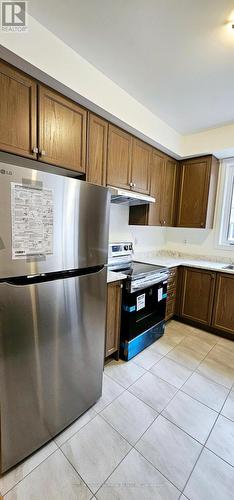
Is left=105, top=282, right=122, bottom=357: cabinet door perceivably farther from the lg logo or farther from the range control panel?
the lg logo

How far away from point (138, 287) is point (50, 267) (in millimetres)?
1106

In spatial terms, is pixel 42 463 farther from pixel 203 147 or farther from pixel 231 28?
pixel 203 147

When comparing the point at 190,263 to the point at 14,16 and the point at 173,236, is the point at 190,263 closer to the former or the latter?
the point at 173,236

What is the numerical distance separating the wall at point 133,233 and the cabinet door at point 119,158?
1.52ft

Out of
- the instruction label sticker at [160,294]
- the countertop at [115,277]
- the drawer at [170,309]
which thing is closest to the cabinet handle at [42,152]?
the countertop at [115,277]

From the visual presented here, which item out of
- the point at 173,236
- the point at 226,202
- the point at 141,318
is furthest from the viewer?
the point at 173,236

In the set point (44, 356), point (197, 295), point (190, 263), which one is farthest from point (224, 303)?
point (44, 356)

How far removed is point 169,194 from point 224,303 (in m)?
1.62

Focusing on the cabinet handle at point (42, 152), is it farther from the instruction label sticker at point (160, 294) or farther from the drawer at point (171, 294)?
the drawer at point (171, 294)

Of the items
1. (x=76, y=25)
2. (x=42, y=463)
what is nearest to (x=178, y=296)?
(x=42, y=463)

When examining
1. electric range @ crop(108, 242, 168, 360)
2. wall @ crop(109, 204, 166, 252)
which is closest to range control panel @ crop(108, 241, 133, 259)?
electric range @ crop(108, 242, 168, 360)

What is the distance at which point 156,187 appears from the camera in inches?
110

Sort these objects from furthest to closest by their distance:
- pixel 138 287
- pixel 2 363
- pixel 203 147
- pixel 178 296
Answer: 1. pixel 178 296
2. pixel 203 147
3. pixel 138 287
4. pixel 2 363

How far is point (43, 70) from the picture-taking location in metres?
1.35
